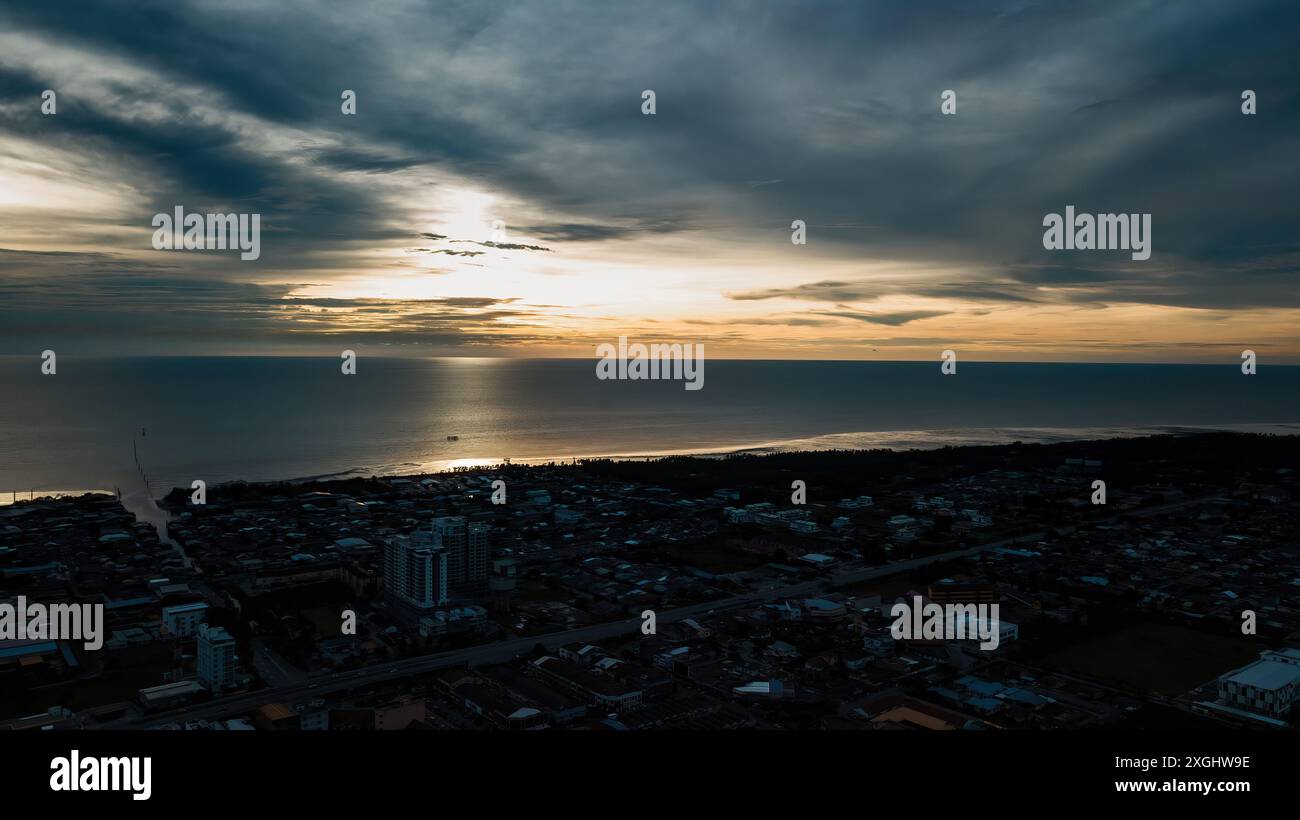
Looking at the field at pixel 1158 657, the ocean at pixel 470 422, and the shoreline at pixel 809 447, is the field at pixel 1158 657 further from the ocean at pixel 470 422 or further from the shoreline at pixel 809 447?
the ocean at pixel 470 422

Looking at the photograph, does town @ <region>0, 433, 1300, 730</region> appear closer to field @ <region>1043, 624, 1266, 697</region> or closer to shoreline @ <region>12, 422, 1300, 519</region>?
field @ <region>1043, 624, 1266, 697</region>

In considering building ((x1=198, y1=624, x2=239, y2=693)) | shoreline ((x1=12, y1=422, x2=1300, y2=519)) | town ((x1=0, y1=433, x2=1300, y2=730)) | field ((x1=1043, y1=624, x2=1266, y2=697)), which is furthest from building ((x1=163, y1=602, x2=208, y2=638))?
field ((x1=1043, y1=624, x2=1266, y2=697))

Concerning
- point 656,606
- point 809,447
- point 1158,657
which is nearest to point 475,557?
point 656,606

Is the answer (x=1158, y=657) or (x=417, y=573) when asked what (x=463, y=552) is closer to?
(x=417, y=573)

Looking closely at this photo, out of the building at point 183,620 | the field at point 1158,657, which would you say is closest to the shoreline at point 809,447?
the building at point 183,620
